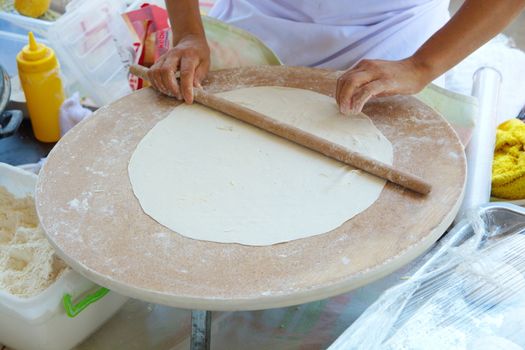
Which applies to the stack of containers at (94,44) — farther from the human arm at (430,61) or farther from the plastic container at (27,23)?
the human arm at (430,61)

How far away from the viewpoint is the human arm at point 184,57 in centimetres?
128

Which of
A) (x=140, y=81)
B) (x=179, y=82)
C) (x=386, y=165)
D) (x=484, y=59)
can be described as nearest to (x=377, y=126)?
(x=386, y=165)

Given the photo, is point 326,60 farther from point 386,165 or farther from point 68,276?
point 68,276

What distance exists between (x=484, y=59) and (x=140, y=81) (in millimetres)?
1195

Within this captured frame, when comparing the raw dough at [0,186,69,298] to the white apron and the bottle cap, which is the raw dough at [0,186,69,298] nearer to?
the bottle cap

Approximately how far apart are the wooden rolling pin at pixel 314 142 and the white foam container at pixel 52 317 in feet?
1.56

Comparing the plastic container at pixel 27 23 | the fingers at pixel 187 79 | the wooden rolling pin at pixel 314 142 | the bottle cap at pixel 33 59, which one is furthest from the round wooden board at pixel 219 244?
the plastic container at pixel 27 23

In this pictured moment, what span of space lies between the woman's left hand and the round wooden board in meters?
0.06

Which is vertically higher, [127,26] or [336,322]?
[127,26]

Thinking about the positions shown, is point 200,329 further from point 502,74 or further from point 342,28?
point 502,74

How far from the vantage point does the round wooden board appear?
0.87m

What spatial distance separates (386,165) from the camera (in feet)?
3.46

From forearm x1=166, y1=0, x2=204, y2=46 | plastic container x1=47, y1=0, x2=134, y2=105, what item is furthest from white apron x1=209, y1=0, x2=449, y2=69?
plastic container x1=47, y1=0, x2=134, y2=105

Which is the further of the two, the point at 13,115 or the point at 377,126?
the point at 13,115
